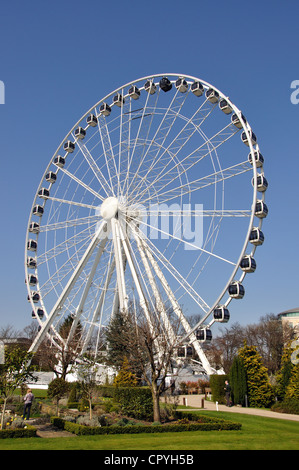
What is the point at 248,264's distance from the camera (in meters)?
22.8

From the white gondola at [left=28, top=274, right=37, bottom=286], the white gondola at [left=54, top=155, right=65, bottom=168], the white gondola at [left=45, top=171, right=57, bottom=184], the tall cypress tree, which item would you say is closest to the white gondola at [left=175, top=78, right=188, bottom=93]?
the white gondola at [left=54, top=155, right=65, bottom=168]

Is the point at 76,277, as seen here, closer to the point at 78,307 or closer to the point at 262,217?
the point at 78,307

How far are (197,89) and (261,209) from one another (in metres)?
9.83

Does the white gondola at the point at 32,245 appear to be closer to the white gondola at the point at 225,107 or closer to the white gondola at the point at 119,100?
the white gondola at the point at 119,100

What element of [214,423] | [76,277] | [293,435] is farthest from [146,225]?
[293,435]

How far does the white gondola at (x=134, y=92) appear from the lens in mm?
33250

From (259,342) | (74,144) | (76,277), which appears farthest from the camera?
(259,342)

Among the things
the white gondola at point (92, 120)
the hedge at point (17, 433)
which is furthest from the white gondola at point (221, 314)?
the white gondola at point (92, 120)

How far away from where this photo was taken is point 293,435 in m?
14.2

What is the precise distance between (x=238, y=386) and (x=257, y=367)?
1617 millimetres

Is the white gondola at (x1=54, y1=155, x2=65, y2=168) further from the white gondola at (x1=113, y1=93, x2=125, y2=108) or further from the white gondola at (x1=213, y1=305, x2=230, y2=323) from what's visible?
the white gondola at (x1=213, y1=305, x2=230, y2=323)

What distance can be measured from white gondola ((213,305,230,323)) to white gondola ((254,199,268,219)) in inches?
205

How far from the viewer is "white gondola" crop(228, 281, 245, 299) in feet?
75.2

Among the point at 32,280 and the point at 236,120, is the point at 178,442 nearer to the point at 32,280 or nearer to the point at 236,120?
the point at 236,120
